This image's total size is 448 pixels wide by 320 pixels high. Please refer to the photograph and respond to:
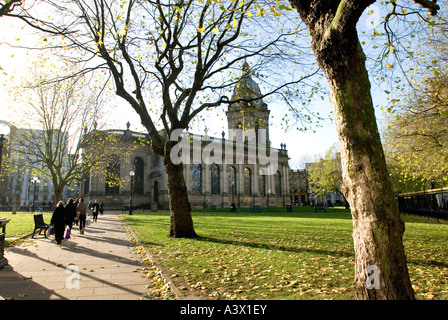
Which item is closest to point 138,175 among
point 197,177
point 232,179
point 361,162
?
point 197,177

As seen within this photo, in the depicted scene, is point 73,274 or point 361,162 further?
point 73,274

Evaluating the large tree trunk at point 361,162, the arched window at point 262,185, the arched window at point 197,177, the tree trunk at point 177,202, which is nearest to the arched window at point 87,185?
the arched window at point 197,177

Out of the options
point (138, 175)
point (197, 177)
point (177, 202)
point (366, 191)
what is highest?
point (138, 175)

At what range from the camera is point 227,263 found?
6840 mm

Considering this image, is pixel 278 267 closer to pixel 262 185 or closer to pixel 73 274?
pixel 73 274

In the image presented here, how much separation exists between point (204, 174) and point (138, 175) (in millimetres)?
10259

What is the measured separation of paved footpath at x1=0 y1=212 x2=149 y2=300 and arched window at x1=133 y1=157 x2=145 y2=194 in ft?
114

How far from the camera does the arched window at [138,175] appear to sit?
43875 millimetres

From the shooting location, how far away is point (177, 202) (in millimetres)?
11203

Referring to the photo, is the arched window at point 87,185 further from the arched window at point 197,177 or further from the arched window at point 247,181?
the arched window at point 247,181

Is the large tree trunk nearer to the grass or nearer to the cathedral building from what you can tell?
the grass

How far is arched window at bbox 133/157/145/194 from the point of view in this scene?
43.9 metres

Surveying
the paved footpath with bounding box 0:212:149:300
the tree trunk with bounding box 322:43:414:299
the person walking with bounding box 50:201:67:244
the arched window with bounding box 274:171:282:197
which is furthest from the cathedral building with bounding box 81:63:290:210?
the tree trunk with bounding box 322:43:414:299

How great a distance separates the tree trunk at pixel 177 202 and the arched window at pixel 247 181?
128ft
